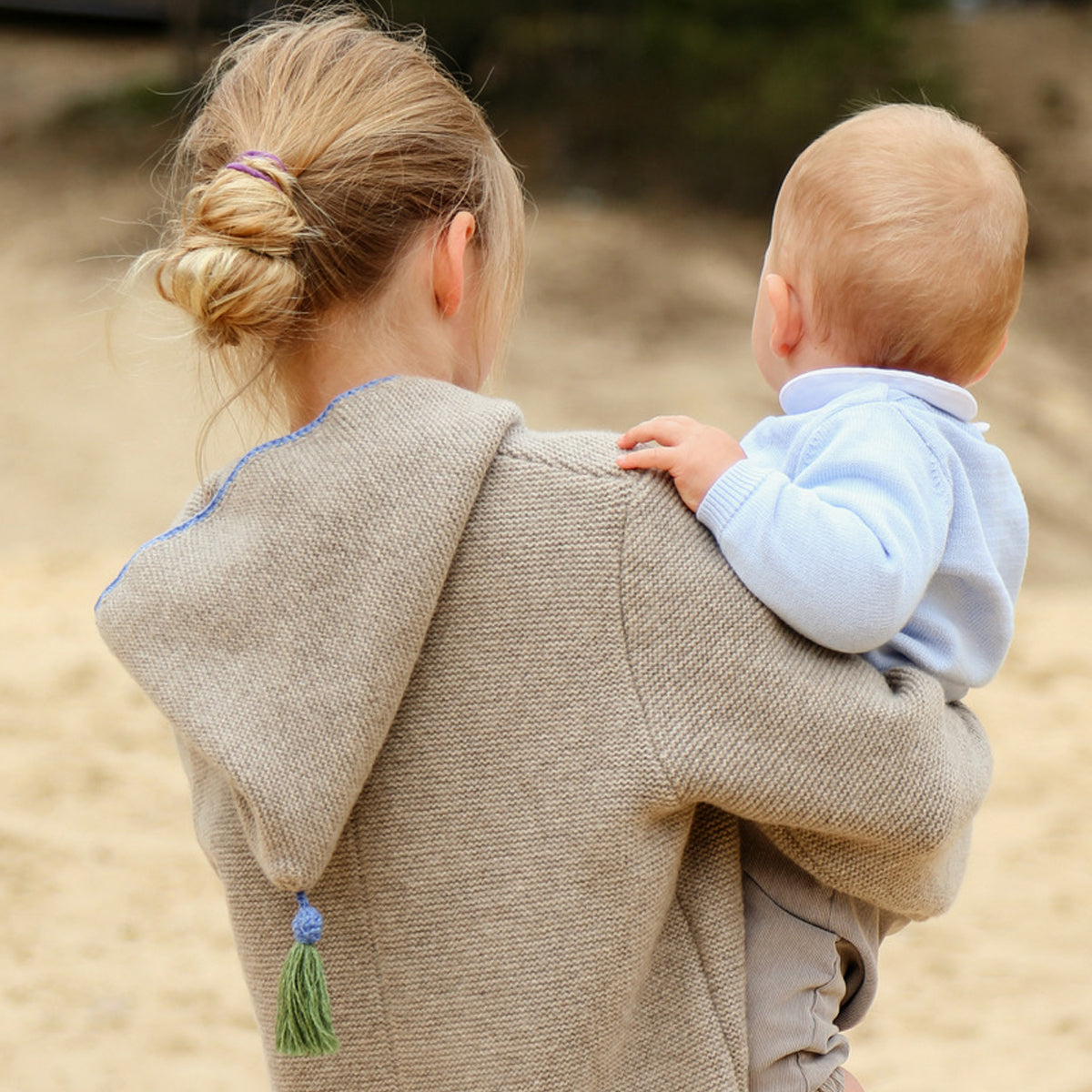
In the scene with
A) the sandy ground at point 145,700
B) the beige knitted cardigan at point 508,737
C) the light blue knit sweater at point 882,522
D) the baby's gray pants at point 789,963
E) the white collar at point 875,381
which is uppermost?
the white collar at point 875,381

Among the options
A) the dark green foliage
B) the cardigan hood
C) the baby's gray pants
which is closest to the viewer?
the cardigan hood

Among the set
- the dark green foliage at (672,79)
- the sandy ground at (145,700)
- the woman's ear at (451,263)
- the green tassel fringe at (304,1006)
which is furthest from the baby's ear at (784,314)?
the dark green foliage at (672,79)

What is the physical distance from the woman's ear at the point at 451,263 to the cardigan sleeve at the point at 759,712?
255 millimetres

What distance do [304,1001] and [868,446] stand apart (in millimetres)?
636

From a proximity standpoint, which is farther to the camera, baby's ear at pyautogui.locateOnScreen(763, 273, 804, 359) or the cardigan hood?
baby's ear at pyautogui.locateOnScreen(763, 273, 804, 359)

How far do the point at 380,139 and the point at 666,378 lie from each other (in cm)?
675

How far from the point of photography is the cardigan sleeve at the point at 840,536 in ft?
3.53

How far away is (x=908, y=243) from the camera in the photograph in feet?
4.00

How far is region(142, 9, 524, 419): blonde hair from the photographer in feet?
3.75

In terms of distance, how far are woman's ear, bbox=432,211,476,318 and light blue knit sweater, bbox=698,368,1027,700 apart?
1.00 ft

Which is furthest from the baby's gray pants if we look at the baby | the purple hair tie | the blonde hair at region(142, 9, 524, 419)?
the purple hair tie

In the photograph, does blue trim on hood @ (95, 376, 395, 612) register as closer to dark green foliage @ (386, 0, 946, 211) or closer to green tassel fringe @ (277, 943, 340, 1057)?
green tassel fringe @ (277, 943, 340, 1057)

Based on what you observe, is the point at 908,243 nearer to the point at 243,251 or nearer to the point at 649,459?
the point at 649,459

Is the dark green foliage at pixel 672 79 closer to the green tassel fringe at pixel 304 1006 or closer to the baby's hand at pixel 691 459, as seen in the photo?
the baby's hand at pixel 691 459
